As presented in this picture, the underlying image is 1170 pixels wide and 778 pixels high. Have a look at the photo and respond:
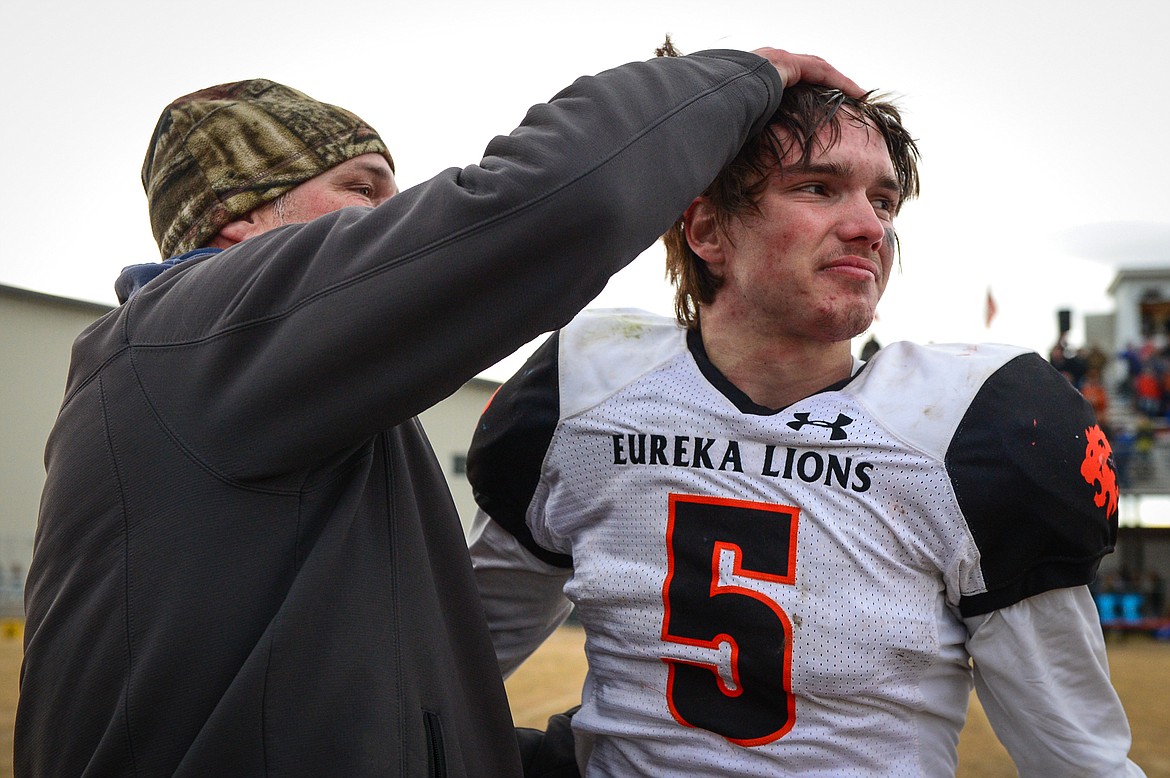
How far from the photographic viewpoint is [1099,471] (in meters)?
1.85

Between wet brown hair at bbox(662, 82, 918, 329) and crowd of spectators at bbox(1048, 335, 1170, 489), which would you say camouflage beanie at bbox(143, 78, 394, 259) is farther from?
crowd of spectators at bbox(1048, 335, 1170, 489)

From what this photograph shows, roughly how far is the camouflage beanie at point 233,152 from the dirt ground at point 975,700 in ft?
16.4

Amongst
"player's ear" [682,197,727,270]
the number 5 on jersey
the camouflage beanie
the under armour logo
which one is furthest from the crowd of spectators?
the camouflage beanie

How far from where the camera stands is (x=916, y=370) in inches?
79.7

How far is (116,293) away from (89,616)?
0.56m

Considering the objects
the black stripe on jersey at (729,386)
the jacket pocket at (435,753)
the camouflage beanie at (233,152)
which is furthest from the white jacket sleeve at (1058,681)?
the camouflage beanie at (233,152)

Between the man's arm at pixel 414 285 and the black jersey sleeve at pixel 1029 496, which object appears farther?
the black jersey sleeve at pixel 1029 496

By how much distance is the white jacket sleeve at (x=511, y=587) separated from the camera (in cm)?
233

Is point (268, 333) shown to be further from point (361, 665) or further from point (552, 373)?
point (552, 373)

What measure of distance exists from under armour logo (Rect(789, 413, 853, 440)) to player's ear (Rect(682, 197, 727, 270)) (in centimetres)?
46

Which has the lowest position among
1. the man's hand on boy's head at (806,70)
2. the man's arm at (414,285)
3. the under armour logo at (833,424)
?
the under armour logo at (833,424)

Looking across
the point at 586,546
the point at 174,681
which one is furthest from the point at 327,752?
the point at 586,546

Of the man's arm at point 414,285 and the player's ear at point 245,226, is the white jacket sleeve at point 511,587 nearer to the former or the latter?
the player's ear at point 245,226

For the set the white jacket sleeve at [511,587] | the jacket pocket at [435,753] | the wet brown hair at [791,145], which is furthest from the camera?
the white jacket sleeve at [511,587]
